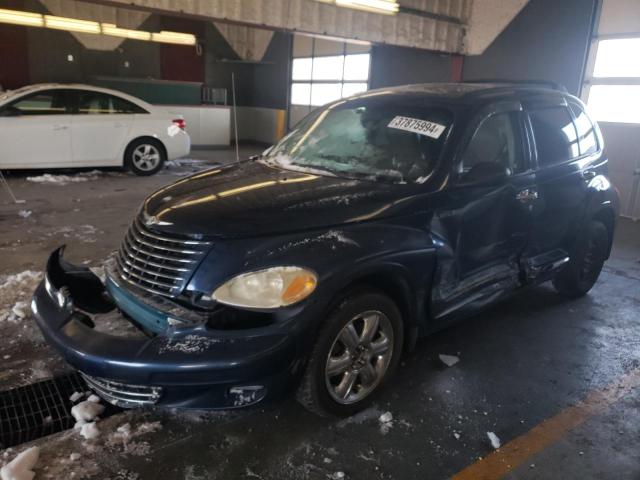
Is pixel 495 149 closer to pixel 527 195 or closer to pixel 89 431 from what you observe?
pixel 527 195

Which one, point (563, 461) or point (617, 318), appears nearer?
point (563, 461)

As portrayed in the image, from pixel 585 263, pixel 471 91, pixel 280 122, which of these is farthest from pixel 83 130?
pixel 280 122

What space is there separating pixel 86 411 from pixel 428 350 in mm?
2114

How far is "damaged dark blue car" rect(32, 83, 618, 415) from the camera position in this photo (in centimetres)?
229

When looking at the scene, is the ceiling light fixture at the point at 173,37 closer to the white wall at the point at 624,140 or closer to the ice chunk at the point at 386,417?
the white wall at the point at 624,140

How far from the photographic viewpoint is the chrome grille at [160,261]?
2387mm

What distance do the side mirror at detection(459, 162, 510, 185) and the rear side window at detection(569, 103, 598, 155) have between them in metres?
1.30

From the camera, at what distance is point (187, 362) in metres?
2.17

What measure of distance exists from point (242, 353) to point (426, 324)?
1.26 meters

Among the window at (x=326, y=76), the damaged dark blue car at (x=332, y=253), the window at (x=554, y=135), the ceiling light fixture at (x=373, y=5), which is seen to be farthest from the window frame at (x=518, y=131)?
the window at (x=326, y=76)

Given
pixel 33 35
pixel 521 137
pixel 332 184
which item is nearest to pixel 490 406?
pixel 332 184

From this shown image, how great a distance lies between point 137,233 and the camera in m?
2.73

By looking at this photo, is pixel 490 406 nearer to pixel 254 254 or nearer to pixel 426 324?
pixel 426 324

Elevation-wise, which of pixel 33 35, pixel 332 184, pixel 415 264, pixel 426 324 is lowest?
pixel 426 324
